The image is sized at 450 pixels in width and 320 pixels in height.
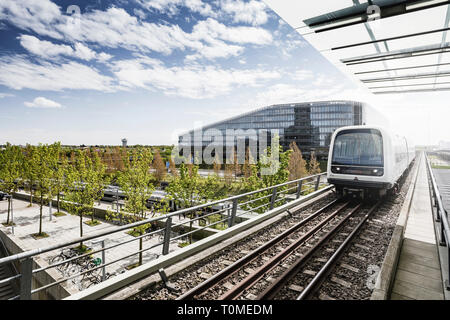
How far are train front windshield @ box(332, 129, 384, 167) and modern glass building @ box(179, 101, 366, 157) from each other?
248ft

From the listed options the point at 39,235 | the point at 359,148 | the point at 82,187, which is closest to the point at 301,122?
the point at 82,187

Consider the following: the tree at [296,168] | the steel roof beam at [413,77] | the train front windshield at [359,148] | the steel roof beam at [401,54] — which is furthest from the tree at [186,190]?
the tree at [296,168]

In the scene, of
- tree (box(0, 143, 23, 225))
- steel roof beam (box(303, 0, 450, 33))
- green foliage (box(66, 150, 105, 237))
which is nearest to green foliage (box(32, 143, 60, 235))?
green foliage (box(66, 150, 105, 237))

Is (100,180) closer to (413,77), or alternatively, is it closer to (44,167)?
(44,167)

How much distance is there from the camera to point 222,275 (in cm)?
460

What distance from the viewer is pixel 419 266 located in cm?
492

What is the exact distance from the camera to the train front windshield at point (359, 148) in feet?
31.2

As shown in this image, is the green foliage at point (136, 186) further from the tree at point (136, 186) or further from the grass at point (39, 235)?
the grass at point (39, 235)

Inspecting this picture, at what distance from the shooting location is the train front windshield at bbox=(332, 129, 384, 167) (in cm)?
950

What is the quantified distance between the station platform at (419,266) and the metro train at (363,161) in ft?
6.63

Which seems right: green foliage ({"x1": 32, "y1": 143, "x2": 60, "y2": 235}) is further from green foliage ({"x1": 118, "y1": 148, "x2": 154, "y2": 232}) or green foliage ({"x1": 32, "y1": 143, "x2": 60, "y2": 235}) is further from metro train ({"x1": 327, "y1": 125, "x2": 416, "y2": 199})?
metro train ({"x1": 327, "y1": 125, "x2": 416, "y2": 199})

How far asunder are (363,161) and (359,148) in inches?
23.0
